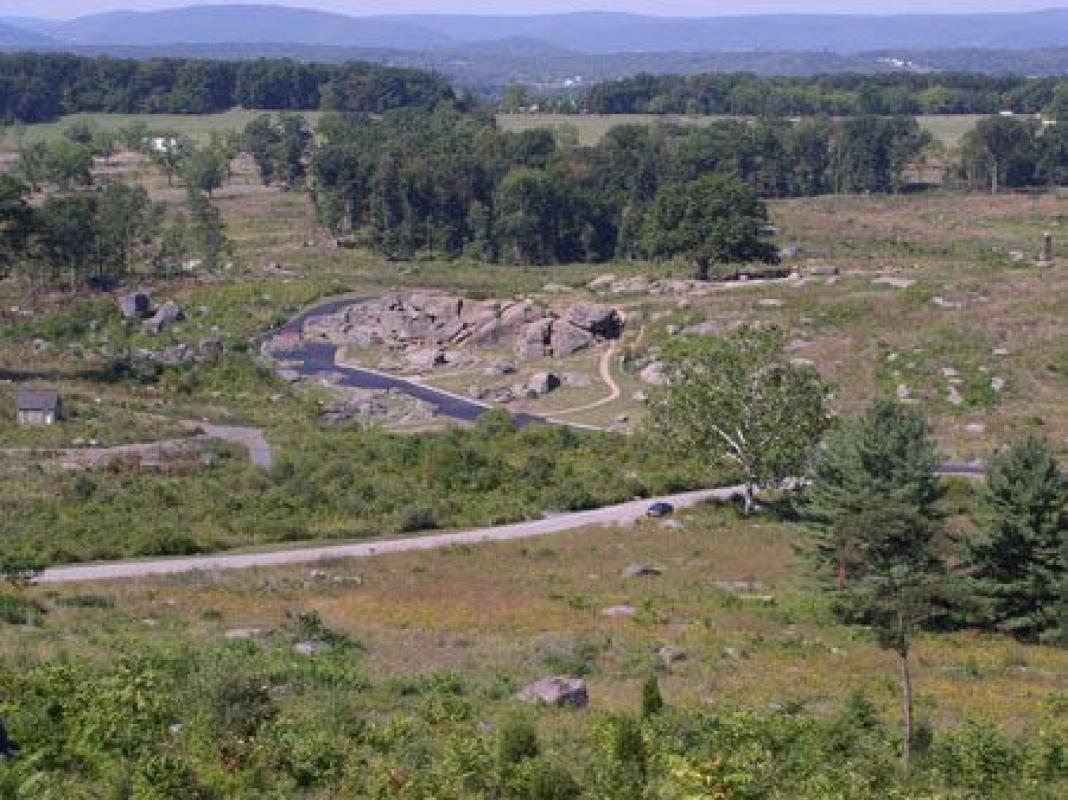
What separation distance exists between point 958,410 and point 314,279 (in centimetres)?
5213

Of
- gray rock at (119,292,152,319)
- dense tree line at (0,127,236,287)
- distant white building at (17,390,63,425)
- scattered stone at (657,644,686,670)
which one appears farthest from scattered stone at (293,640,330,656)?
gray rock at (119,292,152,319)

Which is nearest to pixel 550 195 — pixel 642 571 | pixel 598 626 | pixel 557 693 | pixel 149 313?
pixel 149 313

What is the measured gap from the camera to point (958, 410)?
66875mm

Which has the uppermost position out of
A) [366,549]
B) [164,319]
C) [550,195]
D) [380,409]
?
[550,195]

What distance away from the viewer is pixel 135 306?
306 feet

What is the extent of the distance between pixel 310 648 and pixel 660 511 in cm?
2167

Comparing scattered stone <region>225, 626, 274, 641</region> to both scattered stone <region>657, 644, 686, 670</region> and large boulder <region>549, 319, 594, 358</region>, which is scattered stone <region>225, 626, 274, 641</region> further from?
large boulder <region>549, 319, 594, 358</region>

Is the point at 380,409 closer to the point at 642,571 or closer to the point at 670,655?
the point at 642,571

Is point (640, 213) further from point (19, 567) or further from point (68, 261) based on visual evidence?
point (19, 567)

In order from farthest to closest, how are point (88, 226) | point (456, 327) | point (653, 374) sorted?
point (88, 226), point (456, 327), point (653, 374)

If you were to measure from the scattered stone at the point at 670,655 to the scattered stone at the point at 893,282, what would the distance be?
59685mm

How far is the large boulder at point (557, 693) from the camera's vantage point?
25.3m

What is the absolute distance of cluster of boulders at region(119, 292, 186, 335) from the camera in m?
91.5

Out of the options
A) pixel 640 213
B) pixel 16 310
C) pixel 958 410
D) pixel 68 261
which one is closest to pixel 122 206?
pixel 68 261
